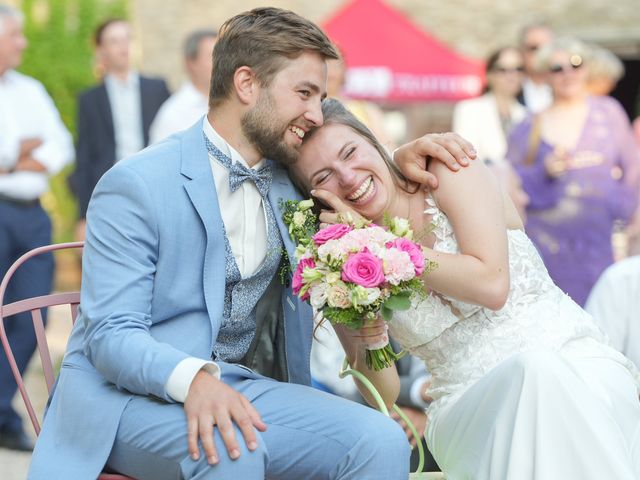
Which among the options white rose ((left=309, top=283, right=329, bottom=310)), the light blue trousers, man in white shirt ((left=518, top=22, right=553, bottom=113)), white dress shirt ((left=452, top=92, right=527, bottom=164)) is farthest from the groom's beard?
man in white shirt ((left=518, top=22, right=553, bottom=113))

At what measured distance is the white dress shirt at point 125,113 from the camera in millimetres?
8195

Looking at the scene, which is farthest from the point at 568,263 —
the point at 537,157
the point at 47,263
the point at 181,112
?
the point at 47,263

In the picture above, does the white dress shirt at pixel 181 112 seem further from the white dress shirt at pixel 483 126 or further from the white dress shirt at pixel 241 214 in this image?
the white dress shirt at pixel 241 214

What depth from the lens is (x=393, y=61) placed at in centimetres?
1272

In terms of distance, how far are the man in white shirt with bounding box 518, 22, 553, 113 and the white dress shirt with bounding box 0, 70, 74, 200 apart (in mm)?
Answer: 3700

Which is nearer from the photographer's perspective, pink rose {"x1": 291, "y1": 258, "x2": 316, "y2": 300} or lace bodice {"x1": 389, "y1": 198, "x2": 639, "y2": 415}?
pink rose {"x1": 291, "y1": 258, "x2": 316, "y2": 300}

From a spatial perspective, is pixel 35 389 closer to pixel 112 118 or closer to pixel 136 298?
pixel 112 118

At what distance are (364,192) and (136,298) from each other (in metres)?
0.87

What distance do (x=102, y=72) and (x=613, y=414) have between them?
6.09 m

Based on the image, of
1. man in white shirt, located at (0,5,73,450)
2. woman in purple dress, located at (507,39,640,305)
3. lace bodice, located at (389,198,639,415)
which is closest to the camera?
lace bodice, located at (389,198,639,415)

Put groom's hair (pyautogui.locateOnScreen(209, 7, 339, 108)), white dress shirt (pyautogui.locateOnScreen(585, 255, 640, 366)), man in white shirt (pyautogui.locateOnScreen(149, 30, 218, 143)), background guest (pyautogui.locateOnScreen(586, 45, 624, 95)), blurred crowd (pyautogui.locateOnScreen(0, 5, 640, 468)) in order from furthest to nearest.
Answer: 1. background guest (pyautogui.locateOnScreen(586, 45, 624, 95))
2. man in white shirt (pyautogui.locateOnScreen(149, 30, 218, 143))
3. blurred crowd (pyautogui.locateOnScreen(0, 5, 640, 468))
4. white dress shirt (pyautogui.locateOnScreen(585, 255, 640, 366))
5. groom's hair (pyautogui.locateOnScreen(209, 7, 339, 108))

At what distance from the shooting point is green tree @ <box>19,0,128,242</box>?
1733 cm

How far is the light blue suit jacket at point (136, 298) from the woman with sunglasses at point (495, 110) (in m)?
4.80

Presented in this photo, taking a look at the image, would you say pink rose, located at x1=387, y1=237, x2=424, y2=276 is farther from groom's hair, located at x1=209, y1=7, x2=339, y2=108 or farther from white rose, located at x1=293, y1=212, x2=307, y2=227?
groom's hair, located at x1=209, y1=7, x2=339, y2=108
